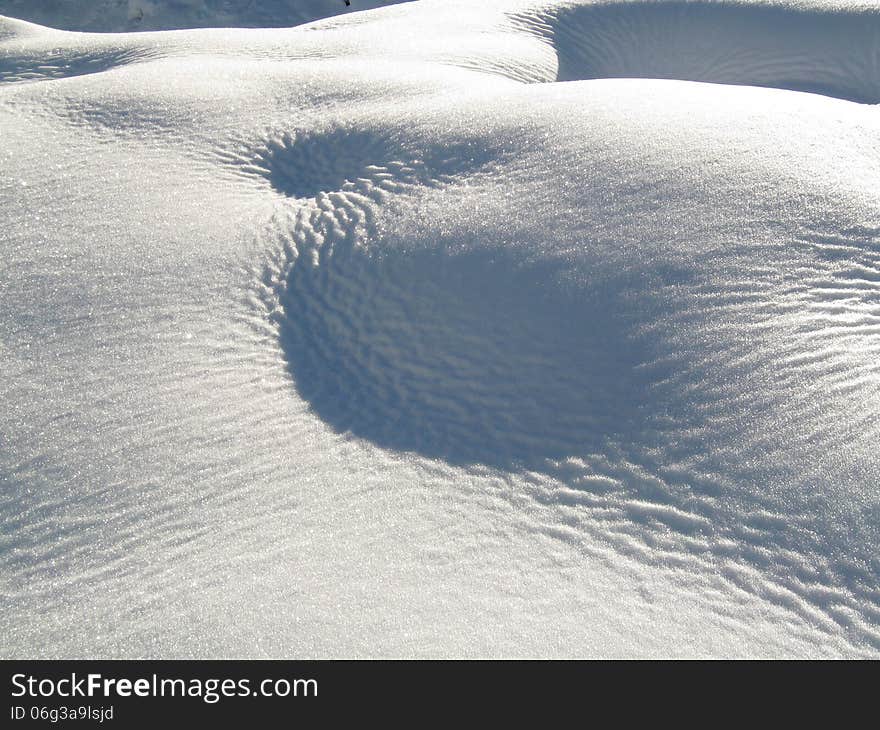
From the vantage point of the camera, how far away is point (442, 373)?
2.01 meters

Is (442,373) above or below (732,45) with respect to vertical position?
below

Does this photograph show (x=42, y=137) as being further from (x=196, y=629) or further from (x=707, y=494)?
(x=707, y=494)

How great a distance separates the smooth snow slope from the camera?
4.76 ft

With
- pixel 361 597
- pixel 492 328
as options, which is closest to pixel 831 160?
pixel 492 328

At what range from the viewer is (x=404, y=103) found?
2992 millimetres

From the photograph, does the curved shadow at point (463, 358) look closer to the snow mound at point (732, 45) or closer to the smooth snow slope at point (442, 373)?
the smooth snow slope at point (442, 373)

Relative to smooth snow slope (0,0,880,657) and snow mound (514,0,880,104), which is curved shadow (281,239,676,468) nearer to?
smooth snow slope (0,0,880,657)

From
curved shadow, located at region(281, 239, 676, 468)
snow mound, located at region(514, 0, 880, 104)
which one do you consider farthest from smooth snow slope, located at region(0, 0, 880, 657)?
snow mound, located at region(514, 0, 880, 104)

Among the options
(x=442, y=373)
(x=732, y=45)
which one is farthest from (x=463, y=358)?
(x=732, y=45)

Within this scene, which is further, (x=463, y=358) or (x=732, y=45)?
(x=732, y=45)

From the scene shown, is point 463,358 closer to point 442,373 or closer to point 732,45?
point 442,373

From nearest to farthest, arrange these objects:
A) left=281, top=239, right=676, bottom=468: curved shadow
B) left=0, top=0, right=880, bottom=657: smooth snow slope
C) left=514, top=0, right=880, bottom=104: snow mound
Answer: left=0, top=0, right=880, bottom=657: smooth snow slope < left=281, top=239, right=676, bottom=468: curved shadow < left=514, top=0, right=880, bottom=104: snow mound

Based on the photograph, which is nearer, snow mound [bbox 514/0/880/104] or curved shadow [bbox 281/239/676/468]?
curved shadow [bbox 281/239/676/468]
